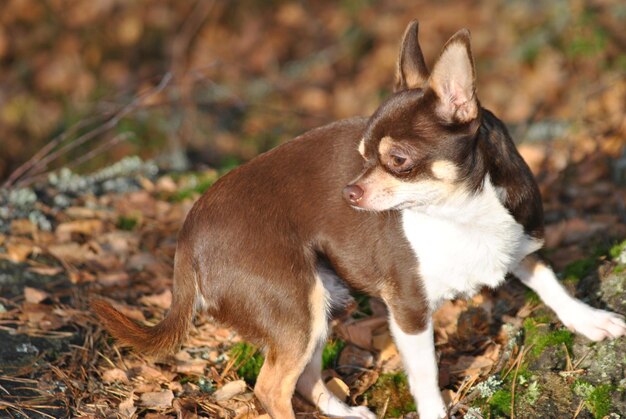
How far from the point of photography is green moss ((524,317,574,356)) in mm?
3371

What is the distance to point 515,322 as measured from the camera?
3.67m

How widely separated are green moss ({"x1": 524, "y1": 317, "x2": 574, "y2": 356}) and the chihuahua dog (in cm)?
6

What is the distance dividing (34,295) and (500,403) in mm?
2352

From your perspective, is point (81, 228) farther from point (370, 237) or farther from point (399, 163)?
point (399, 163)

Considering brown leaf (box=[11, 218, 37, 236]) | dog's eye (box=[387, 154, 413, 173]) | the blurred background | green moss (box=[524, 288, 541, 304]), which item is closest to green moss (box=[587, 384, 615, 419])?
green moss (box=[524, 288, 541, 304])

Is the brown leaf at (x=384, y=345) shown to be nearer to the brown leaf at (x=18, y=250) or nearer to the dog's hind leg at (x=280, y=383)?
the dog's hind leg at (x=280, y=383)

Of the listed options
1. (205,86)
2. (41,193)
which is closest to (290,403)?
(41,193)

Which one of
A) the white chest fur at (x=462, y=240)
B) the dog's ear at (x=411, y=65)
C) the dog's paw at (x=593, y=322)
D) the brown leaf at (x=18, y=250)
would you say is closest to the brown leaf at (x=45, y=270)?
the brown leaf at (x=18, y=250)

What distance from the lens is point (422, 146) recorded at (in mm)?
3137

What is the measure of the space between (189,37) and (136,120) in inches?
80.7

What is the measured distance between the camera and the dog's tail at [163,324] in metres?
3.30

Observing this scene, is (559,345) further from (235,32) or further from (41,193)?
(235,32)

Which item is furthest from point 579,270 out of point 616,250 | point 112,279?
point 112,279

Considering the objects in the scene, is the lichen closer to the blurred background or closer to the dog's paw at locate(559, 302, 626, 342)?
the dog's paw at locate(559, 302, 626, 342)
